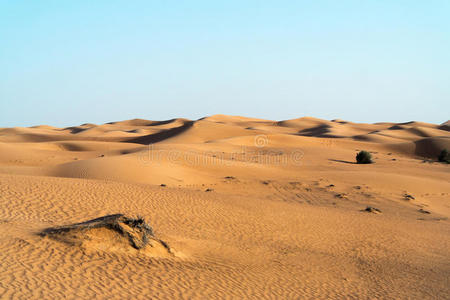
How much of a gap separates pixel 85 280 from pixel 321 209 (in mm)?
10335

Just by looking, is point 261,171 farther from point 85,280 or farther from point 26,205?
point 85,280

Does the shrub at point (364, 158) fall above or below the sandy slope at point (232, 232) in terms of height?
above

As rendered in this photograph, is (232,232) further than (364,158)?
No

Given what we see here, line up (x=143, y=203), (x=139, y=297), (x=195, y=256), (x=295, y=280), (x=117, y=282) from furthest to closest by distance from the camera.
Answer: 1. (x=143, y=203)
2. (x=195, y=256)
3. (x=295, y=280)
4. (x=117, y=282)
5. (x=139, y=297)

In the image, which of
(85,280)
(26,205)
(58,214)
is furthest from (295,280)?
(26,205)

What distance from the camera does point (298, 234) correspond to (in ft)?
Answer: 37.7

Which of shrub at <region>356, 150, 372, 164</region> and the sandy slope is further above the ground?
shrub at <region>356, 150, 372, 164</region>

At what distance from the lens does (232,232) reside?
1125 cm

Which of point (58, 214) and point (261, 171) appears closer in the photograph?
point (58, 214)

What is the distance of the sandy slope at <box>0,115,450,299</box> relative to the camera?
699 cm

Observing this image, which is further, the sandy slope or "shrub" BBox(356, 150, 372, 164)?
"shrub" BBox(356, 150, 372, 164)

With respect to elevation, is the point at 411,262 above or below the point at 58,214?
below

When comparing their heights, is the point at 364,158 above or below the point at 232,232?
above

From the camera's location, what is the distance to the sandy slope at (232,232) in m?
6.99
